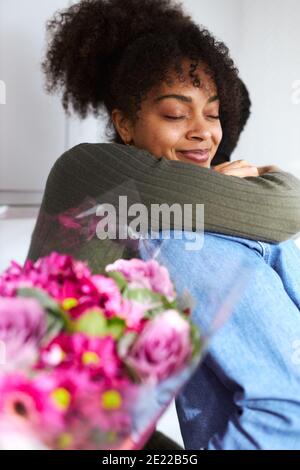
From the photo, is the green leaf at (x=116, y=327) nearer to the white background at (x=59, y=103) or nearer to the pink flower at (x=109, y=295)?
the pink flower at (x=109, y=295)

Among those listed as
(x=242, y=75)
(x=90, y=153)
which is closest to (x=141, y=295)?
(x=90, y=153)

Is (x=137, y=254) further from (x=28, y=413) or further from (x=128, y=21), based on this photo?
(x=128, y=21)

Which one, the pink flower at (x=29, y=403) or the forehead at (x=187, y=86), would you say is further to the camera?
the forehead at (x=187, y=86)

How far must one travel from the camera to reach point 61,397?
1.37 ft

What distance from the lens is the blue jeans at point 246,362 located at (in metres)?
0.75

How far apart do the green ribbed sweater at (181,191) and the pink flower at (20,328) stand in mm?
324

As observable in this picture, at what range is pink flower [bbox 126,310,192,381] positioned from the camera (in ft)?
1.49

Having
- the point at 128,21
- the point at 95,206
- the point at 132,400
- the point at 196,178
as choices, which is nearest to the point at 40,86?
the point at 128,21

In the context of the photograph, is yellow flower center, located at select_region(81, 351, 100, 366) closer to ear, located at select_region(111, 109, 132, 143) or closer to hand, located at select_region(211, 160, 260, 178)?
hand, located at select_region(211, 160, 260, 178)

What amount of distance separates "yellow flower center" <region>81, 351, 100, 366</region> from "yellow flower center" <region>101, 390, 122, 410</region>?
0.10ft

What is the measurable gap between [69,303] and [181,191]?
38 centimetres

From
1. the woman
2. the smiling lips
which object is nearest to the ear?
the woman

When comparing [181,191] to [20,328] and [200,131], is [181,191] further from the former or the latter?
[20,328]

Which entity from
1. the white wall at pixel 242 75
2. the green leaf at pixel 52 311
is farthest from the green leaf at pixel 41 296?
the white wall at pixel 242 75
